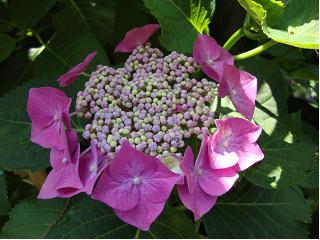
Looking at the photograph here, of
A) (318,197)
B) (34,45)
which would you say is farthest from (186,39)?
(318,197)

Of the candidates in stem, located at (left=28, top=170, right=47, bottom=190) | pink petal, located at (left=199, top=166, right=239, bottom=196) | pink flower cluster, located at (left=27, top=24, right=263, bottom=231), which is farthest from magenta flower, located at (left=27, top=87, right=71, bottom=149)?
stem, located at (left=28, top=170, right=47, bottom=190)

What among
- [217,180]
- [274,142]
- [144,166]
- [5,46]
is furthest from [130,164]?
[5,46]

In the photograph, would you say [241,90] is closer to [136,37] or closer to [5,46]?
[136,37]

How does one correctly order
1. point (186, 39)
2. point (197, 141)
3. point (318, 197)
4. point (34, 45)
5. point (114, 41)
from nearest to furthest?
point (197, 141), point (186, 39), point (114, 41), point (34, 45), point (318, 197)

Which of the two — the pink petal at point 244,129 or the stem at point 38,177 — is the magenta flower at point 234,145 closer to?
the pink petal at point 244,129

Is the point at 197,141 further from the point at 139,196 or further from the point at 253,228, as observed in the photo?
the point at 253,228

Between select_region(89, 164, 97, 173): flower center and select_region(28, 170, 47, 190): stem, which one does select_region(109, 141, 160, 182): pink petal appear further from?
select_region(28, 170, 47, 190): stem
